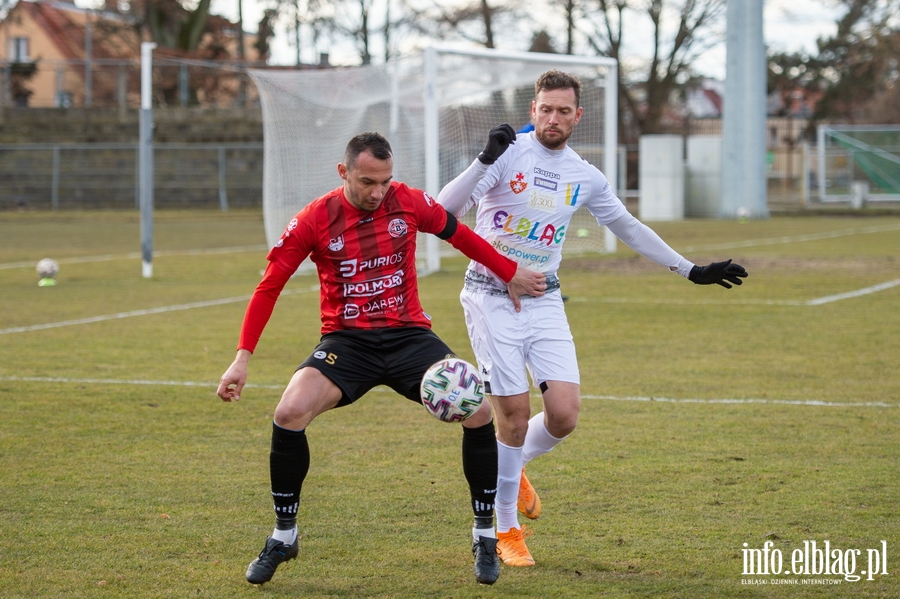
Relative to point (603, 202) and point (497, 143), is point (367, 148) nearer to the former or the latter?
point (497, 143)

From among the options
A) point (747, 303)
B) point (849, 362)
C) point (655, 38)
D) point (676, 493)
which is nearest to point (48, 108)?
point (655, 38)

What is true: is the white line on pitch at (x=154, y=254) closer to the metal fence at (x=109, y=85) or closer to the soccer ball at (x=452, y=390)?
the soccer ball at (x=452, y=390)

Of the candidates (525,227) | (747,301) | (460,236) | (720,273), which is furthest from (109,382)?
(747,301)

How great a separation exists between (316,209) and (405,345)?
2.28 feet

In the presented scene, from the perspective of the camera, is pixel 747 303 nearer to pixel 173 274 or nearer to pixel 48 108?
pixel 173 274

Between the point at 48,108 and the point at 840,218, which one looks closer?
the point at 840,218

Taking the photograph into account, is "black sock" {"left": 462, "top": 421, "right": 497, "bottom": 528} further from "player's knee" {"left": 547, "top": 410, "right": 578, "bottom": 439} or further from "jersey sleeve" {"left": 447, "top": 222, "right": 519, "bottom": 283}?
"jersey sleeve" {"left": 447, "top": 222, "right": 519, "bottom": 283}

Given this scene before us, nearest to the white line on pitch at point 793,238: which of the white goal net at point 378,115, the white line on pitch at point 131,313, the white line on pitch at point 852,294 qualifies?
the white goal net at point 378,115

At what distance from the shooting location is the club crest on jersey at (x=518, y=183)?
5.29 meters

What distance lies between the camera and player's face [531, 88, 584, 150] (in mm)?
5184

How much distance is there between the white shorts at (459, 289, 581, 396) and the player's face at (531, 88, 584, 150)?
0.77 metres

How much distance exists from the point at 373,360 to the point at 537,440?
1070 millimetres

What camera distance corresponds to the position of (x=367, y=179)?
15.0 feet

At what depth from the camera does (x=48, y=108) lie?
40656mm
